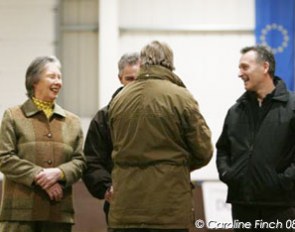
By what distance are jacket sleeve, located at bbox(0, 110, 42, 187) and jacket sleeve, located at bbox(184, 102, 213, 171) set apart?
0.81 meters

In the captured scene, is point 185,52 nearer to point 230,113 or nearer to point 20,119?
point 230,113

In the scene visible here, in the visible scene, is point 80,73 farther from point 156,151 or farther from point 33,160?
point 156,151

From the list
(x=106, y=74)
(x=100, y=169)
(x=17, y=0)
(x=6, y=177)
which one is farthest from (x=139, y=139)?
(x=17, y=0)

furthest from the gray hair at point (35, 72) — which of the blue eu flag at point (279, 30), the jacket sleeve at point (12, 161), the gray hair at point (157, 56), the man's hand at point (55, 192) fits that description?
the blue eu flag at point (279, 30)

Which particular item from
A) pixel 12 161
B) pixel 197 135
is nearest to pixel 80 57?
pixel 12 161

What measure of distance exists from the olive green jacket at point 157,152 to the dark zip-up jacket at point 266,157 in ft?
1.37

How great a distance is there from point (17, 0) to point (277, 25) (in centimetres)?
261

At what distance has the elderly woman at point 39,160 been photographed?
10.1 ft

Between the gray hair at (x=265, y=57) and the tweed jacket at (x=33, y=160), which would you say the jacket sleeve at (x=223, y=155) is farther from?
the tweed jacket at (x=33, y=160)

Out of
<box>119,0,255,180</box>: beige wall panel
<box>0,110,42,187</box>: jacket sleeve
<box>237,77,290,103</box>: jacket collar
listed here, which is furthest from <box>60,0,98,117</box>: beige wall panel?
<box>237,77,290,103</box>: jacket collar

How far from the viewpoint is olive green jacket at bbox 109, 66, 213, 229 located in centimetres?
277

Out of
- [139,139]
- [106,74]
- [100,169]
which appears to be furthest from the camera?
[106,74]

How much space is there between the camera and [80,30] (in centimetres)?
630

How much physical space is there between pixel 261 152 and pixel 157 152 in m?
0.67
